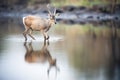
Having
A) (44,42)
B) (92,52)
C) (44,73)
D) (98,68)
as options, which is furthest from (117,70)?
(44,42)

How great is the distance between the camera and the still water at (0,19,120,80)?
937 centimetres

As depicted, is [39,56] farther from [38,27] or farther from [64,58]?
[38,27]

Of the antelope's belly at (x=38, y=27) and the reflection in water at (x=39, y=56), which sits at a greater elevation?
the antelope's belly at (x=38, y=27)

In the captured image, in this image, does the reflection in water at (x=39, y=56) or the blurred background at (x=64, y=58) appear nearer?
the blurred background at (x=64, y=58)

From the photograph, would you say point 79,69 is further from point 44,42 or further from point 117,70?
point 44,42

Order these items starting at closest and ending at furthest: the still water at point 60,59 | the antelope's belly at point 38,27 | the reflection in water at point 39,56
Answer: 1. the still water at point 60,59
2. the reflection in water at point 39,56
3. the antelope's belly at point 38,27

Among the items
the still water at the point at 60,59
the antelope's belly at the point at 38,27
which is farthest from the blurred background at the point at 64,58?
the antelope's belly at the point at 38,27

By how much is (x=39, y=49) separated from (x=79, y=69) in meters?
3.36

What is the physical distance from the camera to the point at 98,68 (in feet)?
32.8

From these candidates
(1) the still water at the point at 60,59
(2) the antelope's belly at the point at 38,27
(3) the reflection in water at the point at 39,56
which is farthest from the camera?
(2) the antelope's belly at the point at 38,27

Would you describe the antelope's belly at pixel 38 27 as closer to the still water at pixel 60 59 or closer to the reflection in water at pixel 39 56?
the still water at pixel 60 59

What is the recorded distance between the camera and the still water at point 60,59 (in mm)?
9367

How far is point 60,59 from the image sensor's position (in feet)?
37.0

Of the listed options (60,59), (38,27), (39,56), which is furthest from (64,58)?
(38,27)
